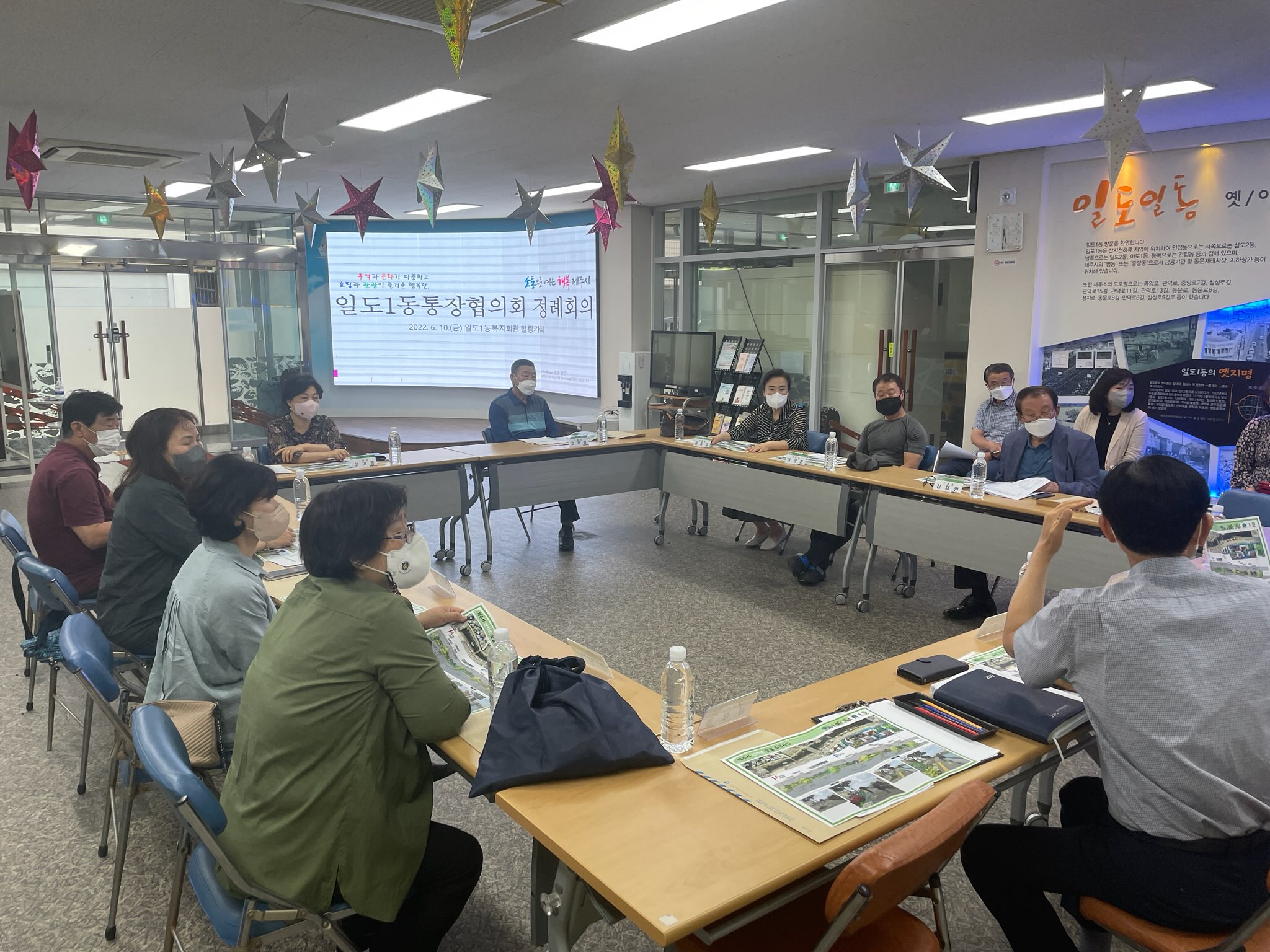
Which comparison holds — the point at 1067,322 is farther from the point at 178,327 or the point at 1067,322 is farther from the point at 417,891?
the point at 178,327

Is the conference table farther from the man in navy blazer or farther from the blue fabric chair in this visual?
the man in navy blazer

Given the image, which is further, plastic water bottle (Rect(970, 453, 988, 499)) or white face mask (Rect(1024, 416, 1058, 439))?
white face mask (Rect(1024, 416, 1058, 439))

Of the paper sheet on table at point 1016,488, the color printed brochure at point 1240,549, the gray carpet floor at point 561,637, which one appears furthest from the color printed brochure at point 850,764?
the paper sheet on table at point 1016,488

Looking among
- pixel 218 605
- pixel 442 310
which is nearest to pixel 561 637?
pixel 218 605

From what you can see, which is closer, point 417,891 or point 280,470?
point 417,891

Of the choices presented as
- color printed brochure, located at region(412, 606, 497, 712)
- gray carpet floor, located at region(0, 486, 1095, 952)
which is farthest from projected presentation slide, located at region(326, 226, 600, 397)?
color printed brochure, located at region(412, 606, 497, 712)

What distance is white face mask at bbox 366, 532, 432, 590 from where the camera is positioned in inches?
89.7

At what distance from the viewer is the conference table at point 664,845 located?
141 centimetres

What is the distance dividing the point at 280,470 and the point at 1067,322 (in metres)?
5.54

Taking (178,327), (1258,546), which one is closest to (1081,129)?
(1258,546)

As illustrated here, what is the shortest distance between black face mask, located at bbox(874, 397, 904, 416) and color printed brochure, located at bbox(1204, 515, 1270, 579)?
9.01ft

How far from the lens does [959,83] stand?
452cm

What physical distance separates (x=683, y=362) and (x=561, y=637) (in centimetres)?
554

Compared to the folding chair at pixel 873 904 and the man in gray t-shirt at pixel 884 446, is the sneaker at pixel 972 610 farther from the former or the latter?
the folding chair at pixel 873 904
